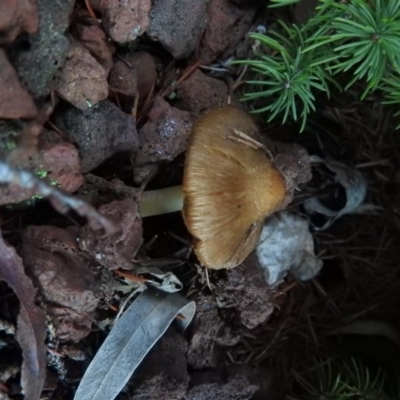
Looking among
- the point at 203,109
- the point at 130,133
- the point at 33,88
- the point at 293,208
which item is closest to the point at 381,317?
the point at 293,208

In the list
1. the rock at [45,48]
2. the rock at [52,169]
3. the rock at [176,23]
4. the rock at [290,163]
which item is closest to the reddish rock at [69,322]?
the rock at [52,169]

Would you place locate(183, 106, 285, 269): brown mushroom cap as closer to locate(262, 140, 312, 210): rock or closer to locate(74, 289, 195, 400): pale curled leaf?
locate(262, 140, 312, 210): rock

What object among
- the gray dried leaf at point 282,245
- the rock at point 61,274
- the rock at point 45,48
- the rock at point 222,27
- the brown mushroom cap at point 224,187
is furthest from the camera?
the gray dried leaf at point 282,245

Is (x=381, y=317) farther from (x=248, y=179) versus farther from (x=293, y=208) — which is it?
(x=248, y=179)

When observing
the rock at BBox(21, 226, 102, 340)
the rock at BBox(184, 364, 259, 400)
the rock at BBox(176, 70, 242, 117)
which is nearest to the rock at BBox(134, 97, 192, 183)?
the rock at BBox(176, 70, 242, 117)

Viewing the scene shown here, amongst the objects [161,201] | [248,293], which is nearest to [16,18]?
[161,201]

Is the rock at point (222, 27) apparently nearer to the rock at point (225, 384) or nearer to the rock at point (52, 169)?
the rock at point (52, 169)

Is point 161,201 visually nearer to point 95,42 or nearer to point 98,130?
point 98,130
